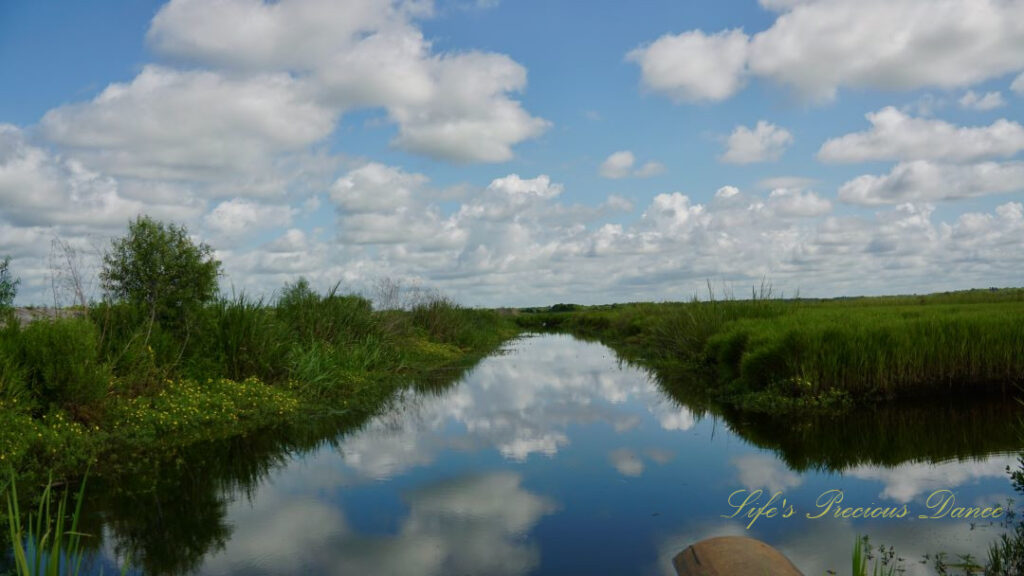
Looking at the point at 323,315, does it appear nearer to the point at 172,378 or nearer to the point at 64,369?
the point at 172,378

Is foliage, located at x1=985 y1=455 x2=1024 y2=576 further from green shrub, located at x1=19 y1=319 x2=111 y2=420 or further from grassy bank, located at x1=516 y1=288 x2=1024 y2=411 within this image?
green shrub, located at x1=19 y1=319 x2=111 y2=420

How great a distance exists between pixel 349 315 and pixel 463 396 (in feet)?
18.6

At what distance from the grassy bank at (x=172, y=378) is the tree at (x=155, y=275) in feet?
1.09

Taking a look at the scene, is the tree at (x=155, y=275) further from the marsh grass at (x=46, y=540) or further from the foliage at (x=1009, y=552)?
the foliage at (x=1009, y=552)

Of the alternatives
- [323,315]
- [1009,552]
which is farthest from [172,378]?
[1009,552]

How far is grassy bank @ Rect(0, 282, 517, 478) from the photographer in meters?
8.82

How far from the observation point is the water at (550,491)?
5.64m

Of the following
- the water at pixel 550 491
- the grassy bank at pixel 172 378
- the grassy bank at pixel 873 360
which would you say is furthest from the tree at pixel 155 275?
the grassy bank at pixel 873 360

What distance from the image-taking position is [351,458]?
9445 millimetres

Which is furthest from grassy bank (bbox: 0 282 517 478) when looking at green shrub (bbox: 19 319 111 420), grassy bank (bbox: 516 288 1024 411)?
grassy bank (bbox: 516 288 1024 411)

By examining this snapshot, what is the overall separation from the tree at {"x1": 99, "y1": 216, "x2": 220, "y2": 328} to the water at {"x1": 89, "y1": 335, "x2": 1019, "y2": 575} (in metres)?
4.30

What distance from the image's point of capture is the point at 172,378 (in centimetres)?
1182

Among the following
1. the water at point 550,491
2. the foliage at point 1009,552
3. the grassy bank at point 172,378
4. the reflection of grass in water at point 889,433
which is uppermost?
the grassy bank at point 172,378

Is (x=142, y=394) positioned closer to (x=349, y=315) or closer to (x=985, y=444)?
(x=349, y=315)
